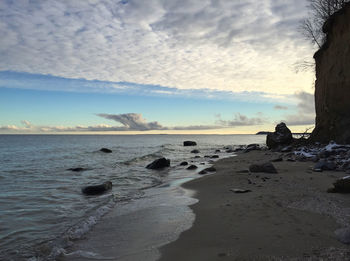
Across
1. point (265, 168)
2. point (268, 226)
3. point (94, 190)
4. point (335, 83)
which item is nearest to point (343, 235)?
point (268, 226)

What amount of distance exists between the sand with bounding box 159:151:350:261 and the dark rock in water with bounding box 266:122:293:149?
788 inches

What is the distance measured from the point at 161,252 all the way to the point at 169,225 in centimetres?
137

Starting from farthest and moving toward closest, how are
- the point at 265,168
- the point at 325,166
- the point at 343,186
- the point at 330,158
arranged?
the point at 330,158 < the point at 265,168 < the point at 325,166 < the point at 343,186

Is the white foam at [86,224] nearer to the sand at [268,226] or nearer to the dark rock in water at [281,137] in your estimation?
the sand at [268,226]

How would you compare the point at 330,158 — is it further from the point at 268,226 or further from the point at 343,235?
the point at 343,235

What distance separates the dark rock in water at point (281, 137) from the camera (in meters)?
26.8

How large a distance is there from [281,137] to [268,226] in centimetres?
2454

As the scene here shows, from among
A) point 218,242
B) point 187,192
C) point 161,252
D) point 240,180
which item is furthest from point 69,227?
point 240,180

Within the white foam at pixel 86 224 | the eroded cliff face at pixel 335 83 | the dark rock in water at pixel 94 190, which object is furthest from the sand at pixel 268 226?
the eroded cliff face at pixel 335 83

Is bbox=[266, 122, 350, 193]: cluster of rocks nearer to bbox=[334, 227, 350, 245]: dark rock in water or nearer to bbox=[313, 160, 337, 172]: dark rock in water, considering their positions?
bbox=[313, 160, 337, 172]: dark rock in water

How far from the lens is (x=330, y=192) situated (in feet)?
21.7

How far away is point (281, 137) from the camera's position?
27000 mm

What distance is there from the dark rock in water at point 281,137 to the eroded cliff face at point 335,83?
6.00m

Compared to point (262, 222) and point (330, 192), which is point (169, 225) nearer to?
point (262, 222)
